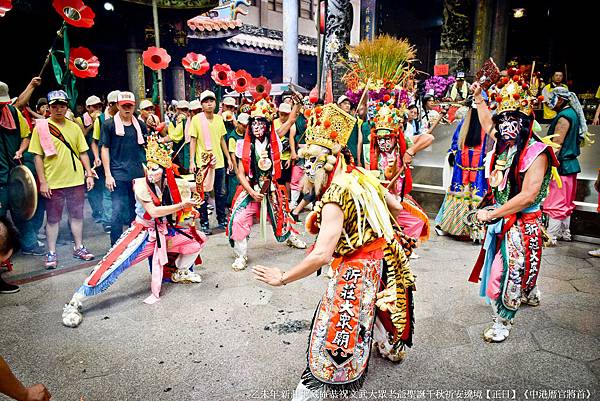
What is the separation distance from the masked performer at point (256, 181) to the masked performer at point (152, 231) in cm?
81

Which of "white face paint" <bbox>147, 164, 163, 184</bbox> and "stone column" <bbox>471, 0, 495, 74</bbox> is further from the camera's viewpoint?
"stone column" <bbox>471, 0, 495, 74</bbox>

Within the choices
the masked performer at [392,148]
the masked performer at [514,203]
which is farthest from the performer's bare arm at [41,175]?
the masked performer at [514,203]

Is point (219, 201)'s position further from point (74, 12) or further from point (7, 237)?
point (7, 237)

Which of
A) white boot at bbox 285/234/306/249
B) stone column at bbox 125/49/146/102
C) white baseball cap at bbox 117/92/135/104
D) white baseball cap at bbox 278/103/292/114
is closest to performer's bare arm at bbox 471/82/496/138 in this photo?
white boot at bbox 285/234/306/249

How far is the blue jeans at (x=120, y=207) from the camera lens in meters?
5.13

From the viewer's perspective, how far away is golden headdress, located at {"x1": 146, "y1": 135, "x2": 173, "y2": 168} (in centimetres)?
381

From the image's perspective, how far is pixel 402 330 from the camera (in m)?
2.56

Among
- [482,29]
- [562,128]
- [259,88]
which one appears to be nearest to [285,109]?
[259,88]

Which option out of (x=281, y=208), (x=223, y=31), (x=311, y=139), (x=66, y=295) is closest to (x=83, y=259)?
(x=66, y=295)

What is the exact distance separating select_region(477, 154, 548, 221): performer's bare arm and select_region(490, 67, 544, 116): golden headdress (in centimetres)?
41

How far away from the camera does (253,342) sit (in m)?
3.26

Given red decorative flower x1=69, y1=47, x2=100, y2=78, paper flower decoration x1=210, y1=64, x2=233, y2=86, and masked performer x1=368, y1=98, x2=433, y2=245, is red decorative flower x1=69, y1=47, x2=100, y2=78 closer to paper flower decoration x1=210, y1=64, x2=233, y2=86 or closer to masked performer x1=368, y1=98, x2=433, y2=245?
paper flower decoration x1=210, y1=64, x2=233, y2=86

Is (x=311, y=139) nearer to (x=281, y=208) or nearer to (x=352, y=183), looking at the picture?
(x=352, y=183)

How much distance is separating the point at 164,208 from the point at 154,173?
340 mm
